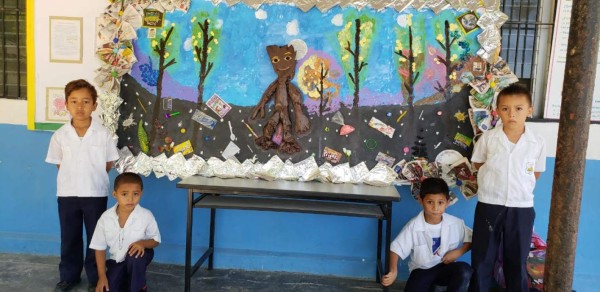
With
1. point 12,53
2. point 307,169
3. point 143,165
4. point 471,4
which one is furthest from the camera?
point 12,53

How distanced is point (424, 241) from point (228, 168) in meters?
1.31

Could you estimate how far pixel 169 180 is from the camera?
3553 millimetres

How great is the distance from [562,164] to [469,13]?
1.58 metres

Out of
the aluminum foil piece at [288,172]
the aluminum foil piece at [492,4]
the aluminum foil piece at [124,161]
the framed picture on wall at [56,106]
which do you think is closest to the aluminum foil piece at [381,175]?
the aluminum foil piece at [288,172]

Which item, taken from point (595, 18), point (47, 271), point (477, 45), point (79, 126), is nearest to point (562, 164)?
point (595, 18)

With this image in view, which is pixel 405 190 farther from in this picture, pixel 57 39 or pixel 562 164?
pixel 57 39

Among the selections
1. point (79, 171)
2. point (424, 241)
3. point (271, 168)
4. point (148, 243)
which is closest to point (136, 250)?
point (148, 243)

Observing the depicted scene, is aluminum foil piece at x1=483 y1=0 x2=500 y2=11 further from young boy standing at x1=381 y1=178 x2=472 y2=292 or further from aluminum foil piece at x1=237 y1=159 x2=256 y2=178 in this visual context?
aluminum foil piece at x1=237 y1=159 x2=256 y2=178

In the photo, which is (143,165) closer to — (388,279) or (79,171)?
(79,171)

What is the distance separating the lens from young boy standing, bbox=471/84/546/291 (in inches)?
108

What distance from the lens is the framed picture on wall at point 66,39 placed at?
3480 millimetres

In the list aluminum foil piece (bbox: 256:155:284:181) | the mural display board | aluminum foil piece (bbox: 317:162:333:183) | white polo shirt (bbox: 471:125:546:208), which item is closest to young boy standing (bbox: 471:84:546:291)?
white polo shirt (bbox: 471:125:546:208)

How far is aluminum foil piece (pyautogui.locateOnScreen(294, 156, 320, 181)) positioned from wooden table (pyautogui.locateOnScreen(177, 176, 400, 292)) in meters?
0.08

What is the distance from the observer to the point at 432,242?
293cm
